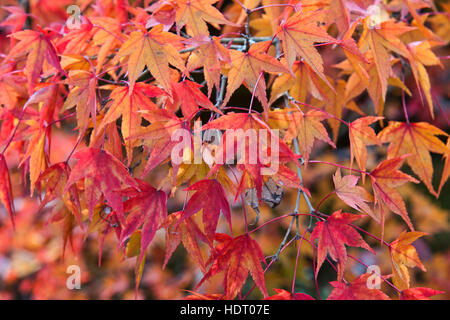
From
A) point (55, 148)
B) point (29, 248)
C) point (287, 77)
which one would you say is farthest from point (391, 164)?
point (29, 248)

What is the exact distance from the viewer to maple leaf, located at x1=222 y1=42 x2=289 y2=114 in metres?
0.52

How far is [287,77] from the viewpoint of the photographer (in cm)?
72

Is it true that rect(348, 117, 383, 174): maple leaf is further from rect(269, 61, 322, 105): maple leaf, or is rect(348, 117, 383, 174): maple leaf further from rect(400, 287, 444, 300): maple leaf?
rect(400, 287, 444, 300): maple leaf

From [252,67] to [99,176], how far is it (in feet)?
0.90

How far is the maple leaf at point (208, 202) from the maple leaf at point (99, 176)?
0.29 feet

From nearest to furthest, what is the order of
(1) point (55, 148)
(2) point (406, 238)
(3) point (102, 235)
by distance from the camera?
(2) point (406, 238) < (3) point (102, 235) < (1) point (55, 148)

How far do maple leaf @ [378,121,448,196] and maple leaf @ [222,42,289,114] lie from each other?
14.4 inches

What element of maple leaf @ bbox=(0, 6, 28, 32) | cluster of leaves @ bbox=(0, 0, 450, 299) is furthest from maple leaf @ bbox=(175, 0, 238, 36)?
maple leaf @ bbox=(0, 6, 28, 32)

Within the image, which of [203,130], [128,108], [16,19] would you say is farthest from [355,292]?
[16,19]

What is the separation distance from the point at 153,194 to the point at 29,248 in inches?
64.6

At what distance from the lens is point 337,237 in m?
0.57

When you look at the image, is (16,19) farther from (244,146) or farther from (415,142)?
(415,142)
